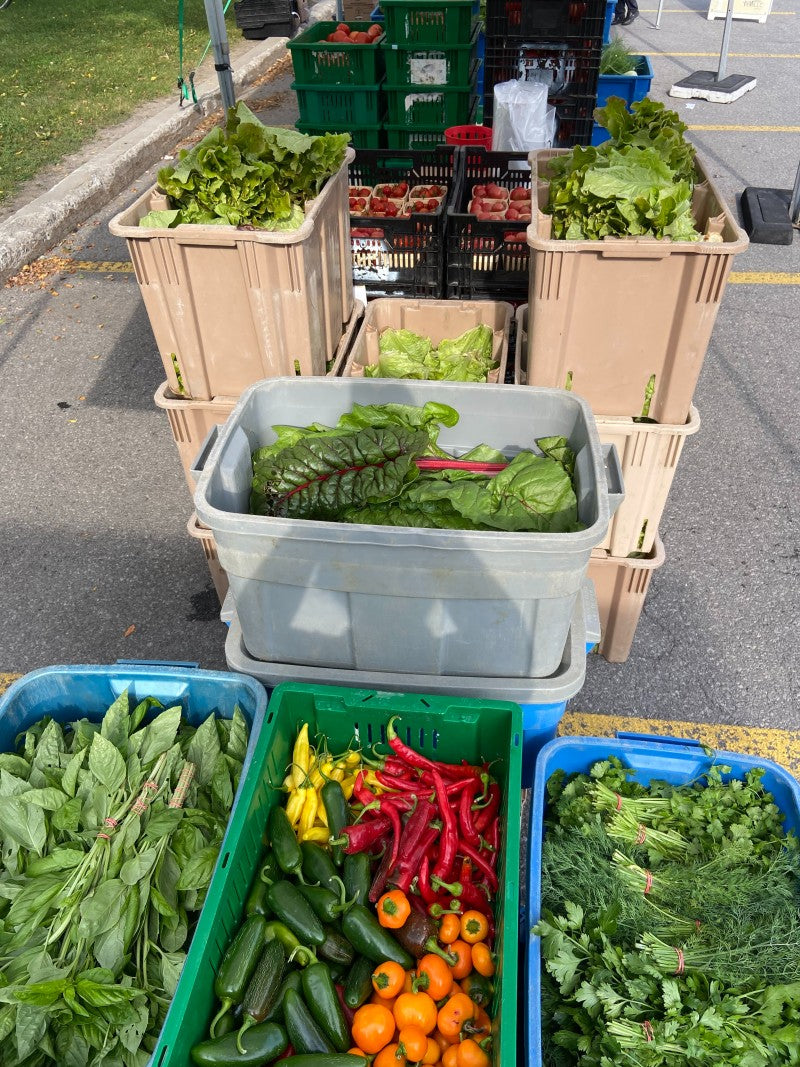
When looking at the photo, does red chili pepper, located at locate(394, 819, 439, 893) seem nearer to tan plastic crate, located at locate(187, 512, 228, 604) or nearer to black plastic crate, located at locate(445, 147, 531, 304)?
tan plastic crate, located at locate(187, 512, 228, 604)

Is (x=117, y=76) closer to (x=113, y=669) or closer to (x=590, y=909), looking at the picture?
(x=113, y=669)

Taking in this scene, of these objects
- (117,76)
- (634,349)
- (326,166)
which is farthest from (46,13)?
(634,349)

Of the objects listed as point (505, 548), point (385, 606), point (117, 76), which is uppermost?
point (505, 548)

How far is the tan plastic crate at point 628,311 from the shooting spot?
267 centimetres

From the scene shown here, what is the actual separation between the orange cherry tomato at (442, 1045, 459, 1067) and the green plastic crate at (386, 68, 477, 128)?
741cm

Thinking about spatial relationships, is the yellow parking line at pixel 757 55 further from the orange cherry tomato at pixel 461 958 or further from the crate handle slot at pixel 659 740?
the orange cherry tomato at pixel 461 958

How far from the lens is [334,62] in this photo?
7.09 metres

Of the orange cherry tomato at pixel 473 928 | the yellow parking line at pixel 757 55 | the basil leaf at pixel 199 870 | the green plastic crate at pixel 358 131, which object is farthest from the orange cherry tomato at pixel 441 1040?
the yellow parking line at pixel 757 55

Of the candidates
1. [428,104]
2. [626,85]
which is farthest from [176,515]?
[626,85]

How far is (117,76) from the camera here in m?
11.8

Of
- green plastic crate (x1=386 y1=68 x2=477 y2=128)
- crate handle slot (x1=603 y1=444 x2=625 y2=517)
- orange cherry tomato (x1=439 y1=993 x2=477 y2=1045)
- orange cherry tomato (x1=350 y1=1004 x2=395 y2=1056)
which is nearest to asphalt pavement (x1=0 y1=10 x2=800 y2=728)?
crate handle slot (x1=603 y1=444 x2=625 y2=517)

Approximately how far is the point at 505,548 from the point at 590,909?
1.07 m

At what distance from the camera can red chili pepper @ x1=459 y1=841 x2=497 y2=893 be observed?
2.14 metres

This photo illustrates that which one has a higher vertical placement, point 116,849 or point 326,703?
point 326,703
